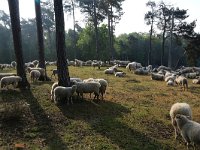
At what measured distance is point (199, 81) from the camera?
30969 millimetres

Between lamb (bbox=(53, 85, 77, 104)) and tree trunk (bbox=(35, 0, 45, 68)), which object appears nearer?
lamb (bbox=(53, 85, 77, 104))

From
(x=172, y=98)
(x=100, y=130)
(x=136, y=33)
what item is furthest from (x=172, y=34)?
(x=136, y=33)

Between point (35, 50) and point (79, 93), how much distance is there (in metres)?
62.0

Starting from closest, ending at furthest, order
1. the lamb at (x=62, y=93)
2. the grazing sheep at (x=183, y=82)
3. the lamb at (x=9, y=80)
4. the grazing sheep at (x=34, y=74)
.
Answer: the lamb at (x=62, y=93) → the lamb at (x=9, y=80) → the grazing sheep at (x=34, y=74) → the grazing sheep at (x=183, y=82)

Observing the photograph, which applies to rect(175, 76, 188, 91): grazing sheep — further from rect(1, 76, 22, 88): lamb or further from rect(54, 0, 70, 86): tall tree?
rect(1, 76, 22, 88): lamb

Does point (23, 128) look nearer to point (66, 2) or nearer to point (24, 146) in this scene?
point (24, 146)

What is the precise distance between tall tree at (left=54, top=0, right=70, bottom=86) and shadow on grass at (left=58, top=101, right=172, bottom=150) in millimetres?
1597

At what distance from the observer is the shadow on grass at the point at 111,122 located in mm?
11823

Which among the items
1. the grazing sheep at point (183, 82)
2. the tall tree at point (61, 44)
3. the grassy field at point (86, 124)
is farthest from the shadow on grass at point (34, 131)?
the grazing sheep at point (183, 82)

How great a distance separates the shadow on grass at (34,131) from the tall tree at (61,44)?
2018mm

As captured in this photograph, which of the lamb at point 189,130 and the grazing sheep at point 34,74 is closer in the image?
the lamb at point 189,130

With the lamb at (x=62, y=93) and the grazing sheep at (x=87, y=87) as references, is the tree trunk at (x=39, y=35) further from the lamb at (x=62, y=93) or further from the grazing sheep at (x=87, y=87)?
the lamb at (x=62, y=93)

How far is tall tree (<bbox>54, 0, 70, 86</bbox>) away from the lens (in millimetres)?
16266

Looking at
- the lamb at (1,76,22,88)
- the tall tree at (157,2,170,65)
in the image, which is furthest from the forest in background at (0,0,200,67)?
the lamb at (1,76,22,88)
